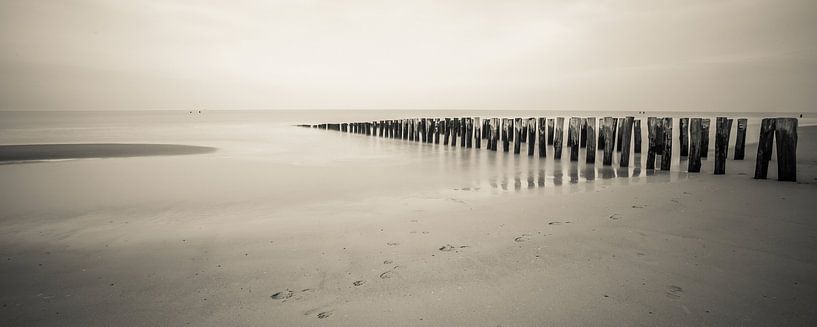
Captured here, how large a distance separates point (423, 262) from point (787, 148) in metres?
6.17

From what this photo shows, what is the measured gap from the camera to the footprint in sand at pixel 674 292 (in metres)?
2.30

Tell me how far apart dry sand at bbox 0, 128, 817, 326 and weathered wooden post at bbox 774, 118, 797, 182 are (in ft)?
3.13

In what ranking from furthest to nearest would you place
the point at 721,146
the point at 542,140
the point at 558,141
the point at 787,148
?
1. the point at 542,140
2. the point at 558,141
3. the point at 721,146
4. the point at 787,148

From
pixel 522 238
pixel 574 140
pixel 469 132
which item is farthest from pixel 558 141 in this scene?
pixel 522 238

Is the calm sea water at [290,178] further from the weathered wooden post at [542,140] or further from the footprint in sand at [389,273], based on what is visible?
the footprint in sand at [389,273]

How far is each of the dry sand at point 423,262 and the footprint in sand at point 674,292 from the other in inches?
0.4

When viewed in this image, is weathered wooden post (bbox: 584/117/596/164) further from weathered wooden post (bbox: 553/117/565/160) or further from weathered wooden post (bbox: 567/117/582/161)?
weathered wooden post (bbox: 553/117/565/160)

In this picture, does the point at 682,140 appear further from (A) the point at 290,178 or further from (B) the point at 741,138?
(A) the point at 290,178

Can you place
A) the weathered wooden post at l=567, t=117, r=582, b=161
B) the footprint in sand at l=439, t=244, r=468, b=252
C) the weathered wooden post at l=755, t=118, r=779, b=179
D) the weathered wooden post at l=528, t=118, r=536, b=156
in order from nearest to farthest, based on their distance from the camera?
the footprint in sand at l=439, t=244, r=468, b=252, the weathered wooden post at l=755, t=118, r=779, b=179, the weathered wooden post at l=567, t=117, r=582, b=161, the weathered wooden post at l=528, t=118, r=536, b=156

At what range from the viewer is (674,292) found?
2.36m

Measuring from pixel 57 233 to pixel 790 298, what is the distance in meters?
5.62

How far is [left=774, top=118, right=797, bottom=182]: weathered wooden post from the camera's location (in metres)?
5.83

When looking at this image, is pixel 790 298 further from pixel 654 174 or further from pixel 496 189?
pixel 654 174

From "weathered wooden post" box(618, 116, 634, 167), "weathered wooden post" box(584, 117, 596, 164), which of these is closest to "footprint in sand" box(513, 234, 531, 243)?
"weathered wooden post" box(618, 116, 634, 167)
